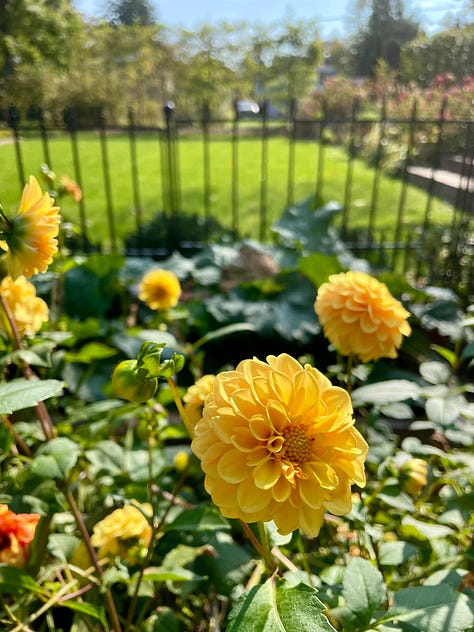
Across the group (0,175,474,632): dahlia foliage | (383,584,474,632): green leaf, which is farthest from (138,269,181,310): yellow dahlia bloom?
(383,584,474,632): green leaf

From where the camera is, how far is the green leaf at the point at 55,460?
64 cm

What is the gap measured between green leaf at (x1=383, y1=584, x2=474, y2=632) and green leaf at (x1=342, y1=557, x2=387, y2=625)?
0.02 metres

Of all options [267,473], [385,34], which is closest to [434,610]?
[267,473]

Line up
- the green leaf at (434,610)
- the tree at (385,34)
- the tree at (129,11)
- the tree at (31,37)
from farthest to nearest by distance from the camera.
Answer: the tree at (31,37), the tree at (385,34), the tree at (129,11), the green leaf at (434,610)

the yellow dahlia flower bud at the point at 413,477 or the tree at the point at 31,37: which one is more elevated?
the tree at the point at 31,37

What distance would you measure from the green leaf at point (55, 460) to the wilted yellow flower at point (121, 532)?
22 centimetres

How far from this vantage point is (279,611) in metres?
0.49

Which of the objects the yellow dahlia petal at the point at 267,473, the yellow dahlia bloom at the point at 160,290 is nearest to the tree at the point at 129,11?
the yellow dahlia bloom at the point at 160,290

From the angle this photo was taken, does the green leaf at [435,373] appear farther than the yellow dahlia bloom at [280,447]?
Yes

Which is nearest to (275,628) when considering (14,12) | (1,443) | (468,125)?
(1,443)

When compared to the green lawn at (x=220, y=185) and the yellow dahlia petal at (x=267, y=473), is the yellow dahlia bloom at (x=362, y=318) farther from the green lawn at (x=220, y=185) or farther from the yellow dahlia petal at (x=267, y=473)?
the green lawn at (x=220, y=185)

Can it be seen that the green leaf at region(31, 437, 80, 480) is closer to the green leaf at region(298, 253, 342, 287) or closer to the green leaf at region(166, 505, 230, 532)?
the green leaf at region(166, 505, 230, 532)

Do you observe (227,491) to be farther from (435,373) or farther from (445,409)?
(435,373)

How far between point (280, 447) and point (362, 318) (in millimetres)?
436
